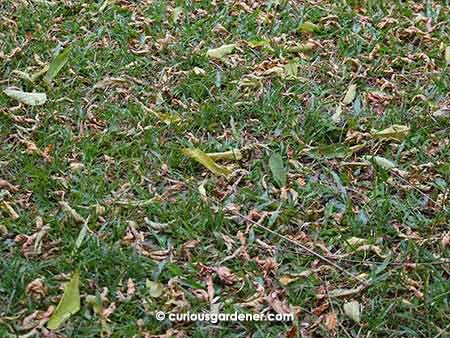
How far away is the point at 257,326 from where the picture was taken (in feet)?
7.99

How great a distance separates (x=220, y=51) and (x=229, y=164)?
811mm

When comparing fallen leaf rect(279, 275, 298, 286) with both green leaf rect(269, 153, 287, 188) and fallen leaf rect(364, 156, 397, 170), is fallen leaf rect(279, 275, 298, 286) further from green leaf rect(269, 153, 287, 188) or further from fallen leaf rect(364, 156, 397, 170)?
fallen leaf rect(364, 156, 397, 170)

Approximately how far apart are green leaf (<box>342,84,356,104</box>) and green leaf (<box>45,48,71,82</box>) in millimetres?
1294

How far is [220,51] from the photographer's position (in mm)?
3668

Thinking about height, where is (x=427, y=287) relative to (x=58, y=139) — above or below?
below

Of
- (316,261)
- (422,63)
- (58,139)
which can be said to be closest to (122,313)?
(316,261)

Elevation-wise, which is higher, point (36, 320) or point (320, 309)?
point (36, 320)

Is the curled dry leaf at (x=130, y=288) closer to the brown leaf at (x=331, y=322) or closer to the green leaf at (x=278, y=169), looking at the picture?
the brown leaf at (x=331, y=322)

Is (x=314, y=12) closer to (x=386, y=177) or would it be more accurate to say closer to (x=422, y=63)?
(x=422, y=63)

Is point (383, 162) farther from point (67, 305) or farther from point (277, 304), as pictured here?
point (67, 305)

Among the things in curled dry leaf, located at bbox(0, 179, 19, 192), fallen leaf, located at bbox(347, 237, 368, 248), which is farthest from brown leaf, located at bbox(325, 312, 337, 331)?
curled dry leaf, located at bbox(0, 179, 19, 192)

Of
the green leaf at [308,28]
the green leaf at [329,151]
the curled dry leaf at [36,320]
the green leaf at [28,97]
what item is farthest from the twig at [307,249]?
the green leaf at [308,28]

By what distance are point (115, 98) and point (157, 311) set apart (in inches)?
48.5

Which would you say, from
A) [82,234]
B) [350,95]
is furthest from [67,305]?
[350,95]
